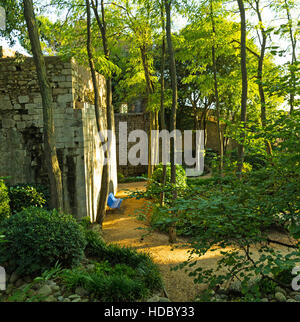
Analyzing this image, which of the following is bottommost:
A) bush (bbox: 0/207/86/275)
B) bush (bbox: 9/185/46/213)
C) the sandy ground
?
the sandy ground

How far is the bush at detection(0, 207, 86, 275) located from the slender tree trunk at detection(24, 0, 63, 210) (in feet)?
3.65

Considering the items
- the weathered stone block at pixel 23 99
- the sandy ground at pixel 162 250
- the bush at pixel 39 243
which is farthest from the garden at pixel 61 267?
the weathered stone block at pixel 23 99


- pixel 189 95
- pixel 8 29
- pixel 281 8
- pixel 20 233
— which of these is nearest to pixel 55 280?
pixel 20 233

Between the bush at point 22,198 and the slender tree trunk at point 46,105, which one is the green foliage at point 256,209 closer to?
the slender tree trunk at point 46,105

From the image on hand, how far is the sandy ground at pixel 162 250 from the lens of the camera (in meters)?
5.08

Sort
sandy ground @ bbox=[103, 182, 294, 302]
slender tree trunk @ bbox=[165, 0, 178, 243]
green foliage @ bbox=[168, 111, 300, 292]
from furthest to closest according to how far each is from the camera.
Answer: slender tree trunk @ bbox=[165, 0, 178, 243] < sandy ground @ bbox=[103, 182, 294, 302] < green foliage @ bbox=[168, 111, 300, 292]

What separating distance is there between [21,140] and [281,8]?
27.7 ft

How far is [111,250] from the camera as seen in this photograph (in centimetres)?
562

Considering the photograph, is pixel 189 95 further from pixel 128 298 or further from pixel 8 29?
pixel 128 298

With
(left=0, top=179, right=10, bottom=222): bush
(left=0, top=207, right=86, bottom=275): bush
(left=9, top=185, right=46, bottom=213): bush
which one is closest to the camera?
(left=0, top=207, right=86, bottom=275): bush

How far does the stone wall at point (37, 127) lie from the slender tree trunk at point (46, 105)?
55.3 inches

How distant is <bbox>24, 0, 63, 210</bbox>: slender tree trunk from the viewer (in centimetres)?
560

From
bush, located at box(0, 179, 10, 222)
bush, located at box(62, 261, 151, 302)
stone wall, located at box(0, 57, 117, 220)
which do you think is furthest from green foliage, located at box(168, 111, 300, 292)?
stone wall, located at box(0, 57, 117, 220)
